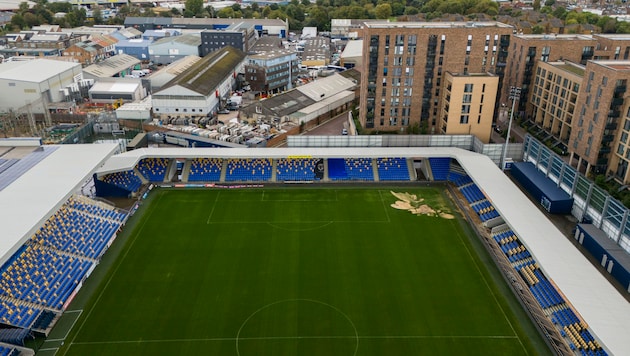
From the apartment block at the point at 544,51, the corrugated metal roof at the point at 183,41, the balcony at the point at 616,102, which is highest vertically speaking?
the apartment block at the point at 544,51

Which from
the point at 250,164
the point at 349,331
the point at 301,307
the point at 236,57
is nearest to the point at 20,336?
the point at 301,307

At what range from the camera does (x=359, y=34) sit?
146250mm

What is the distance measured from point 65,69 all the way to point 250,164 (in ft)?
173

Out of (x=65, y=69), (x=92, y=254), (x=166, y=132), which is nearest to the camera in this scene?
(x=92, y=254)

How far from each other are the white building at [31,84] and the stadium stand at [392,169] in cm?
5648

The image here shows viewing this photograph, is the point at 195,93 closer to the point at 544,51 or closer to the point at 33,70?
the point at 33,70

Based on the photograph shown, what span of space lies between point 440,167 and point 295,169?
18.4 m

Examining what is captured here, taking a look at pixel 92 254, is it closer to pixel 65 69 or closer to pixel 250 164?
pixel 250 164

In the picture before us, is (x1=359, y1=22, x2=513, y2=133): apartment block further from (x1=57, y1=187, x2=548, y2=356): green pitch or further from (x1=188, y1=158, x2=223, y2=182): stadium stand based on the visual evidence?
(x1=188, y1=158, x2=223, y2=182): stadium stand

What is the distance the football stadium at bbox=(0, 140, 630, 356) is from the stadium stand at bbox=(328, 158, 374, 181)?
0.51 meters

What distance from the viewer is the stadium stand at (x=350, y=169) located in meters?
58.3

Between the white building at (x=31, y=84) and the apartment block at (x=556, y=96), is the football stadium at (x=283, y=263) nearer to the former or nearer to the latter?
the apartment block at (x=556, y=96)

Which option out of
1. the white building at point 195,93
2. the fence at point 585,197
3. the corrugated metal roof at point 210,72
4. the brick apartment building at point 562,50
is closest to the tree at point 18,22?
the corrugated metal roof at point 210,72

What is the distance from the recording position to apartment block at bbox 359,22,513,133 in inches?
2351
